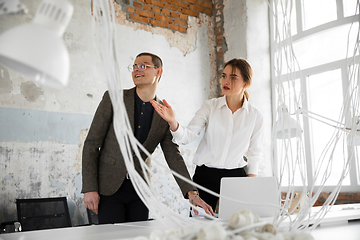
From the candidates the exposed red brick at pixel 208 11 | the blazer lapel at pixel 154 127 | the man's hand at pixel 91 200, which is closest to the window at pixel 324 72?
the exposed red brick at pixel 208 11

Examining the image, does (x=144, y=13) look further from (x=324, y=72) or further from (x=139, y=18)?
(x=324, y=72)

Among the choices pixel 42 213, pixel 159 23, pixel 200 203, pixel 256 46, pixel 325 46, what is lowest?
pixel 42 213

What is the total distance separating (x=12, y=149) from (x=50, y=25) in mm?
3203

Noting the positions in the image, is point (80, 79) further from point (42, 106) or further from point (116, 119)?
point (116, 119)

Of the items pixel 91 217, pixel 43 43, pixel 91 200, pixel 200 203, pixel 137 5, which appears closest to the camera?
pixel 43 43

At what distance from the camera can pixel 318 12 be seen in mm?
4285

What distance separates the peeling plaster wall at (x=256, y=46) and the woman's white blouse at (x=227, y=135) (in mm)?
2147

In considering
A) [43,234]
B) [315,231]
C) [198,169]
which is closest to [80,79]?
[198,169]

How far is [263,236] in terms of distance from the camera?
574mm

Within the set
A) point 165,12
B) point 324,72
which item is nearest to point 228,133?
point 324,72

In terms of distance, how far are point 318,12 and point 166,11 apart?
2.13 m

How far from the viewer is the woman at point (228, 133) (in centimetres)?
228

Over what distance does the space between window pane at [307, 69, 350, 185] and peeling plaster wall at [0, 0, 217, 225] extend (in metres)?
1.71

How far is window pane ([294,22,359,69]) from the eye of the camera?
12.9 ft
